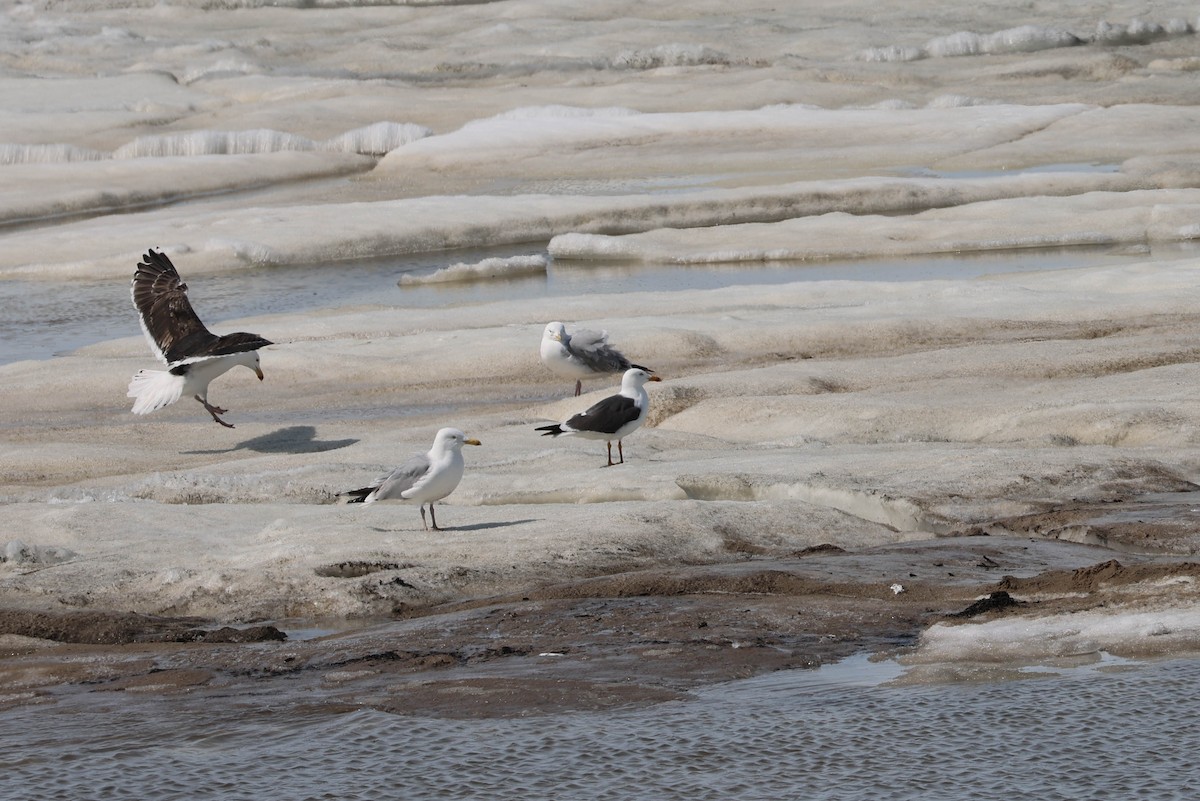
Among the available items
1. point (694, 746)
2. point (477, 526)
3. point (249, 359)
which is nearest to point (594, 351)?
point (249, 359)

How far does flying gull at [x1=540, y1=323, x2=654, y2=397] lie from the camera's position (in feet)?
50.1

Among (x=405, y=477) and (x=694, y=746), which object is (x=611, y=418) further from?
(x=694, y=746)

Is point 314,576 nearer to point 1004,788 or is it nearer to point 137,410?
point 1004,788

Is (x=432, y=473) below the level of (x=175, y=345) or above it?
below

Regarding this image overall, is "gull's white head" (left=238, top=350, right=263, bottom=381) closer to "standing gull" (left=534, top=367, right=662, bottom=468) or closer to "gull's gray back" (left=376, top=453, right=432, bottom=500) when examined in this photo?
"standing gull" (left=534, top=367, right=662, bottom=468)

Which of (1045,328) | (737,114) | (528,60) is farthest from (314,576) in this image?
(528,60)

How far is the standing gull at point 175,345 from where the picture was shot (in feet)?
48.0

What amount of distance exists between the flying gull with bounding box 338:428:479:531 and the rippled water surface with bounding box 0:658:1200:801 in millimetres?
2878

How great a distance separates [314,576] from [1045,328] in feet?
37.9

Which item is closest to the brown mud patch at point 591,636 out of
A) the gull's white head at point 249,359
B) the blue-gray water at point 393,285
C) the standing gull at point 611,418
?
the standing gull at point 611,418

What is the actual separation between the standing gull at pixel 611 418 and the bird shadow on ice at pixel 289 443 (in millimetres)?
2855

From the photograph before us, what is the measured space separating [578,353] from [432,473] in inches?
226

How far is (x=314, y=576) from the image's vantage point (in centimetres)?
921

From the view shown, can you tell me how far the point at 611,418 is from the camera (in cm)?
1189
